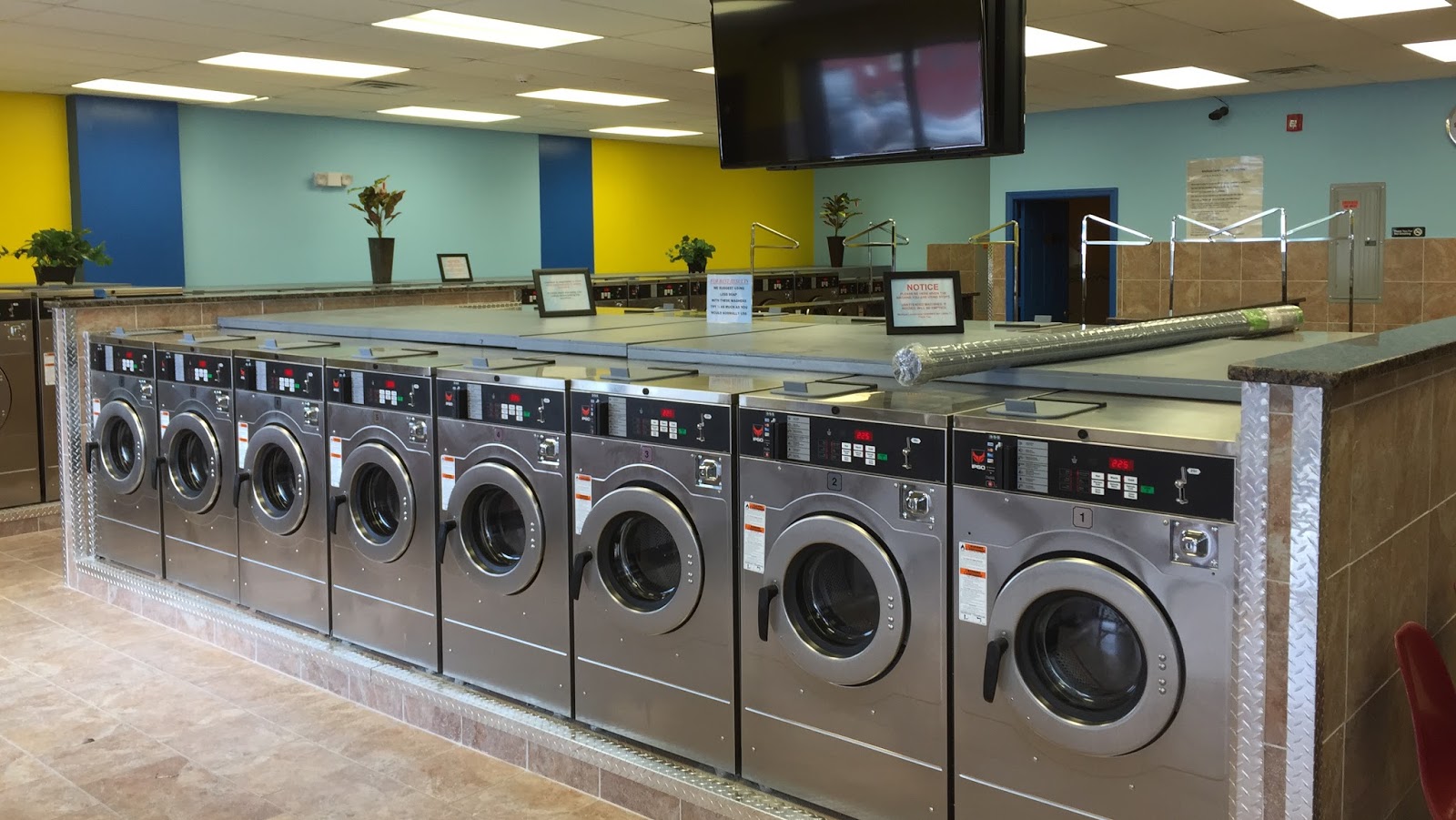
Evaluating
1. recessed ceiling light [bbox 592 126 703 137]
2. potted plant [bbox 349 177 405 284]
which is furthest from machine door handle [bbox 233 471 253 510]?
recessed ceiling light [bbox 592 126 703 137]

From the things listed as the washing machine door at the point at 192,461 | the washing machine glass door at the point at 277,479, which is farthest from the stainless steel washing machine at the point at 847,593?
the washing machine door at the point at 192,461

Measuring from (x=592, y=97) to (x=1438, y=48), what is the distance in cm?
609

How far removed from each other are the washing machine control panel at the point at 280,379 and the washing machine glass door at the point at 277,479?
0.15 m

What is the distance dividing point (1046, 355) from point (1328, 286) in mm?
8289

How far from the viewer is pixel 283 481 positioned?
15.6ft

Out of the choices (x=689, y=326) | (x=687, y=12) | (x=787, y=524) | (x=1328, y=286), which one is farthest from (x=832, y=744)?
(x=1328, y=286)

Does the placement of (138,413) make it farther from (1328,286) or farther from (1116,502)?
(1328,286)

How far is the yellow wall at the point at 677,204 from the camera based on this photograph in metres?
13.8

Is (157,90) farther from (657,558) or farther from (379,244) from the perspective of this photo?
(657,558)

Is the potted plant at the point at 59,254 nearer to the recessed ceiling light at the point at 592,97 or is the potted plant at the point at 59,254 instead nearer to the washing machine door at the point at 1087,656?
the recessed ceiling light at the point at 592,97

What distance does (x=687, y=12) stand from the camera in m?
6.44

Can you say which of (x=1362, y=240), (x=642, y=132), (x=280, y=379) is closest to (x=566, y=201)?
(x=642, y=132)

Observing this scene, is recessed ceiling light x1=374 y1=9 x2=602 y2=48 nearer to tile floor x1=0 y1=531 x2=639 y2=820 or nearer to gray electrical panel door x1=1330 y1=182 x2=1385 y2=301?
tile floor x1=0 y1=531 x2=639 y2=820

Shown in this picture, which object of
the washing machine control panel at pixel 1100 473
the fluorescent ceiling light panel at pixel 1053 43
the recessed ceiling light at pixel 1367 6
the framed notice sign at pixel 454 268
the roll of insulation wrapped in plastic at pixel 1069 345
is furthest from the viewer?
the framed notice sign at pixel 454 268
